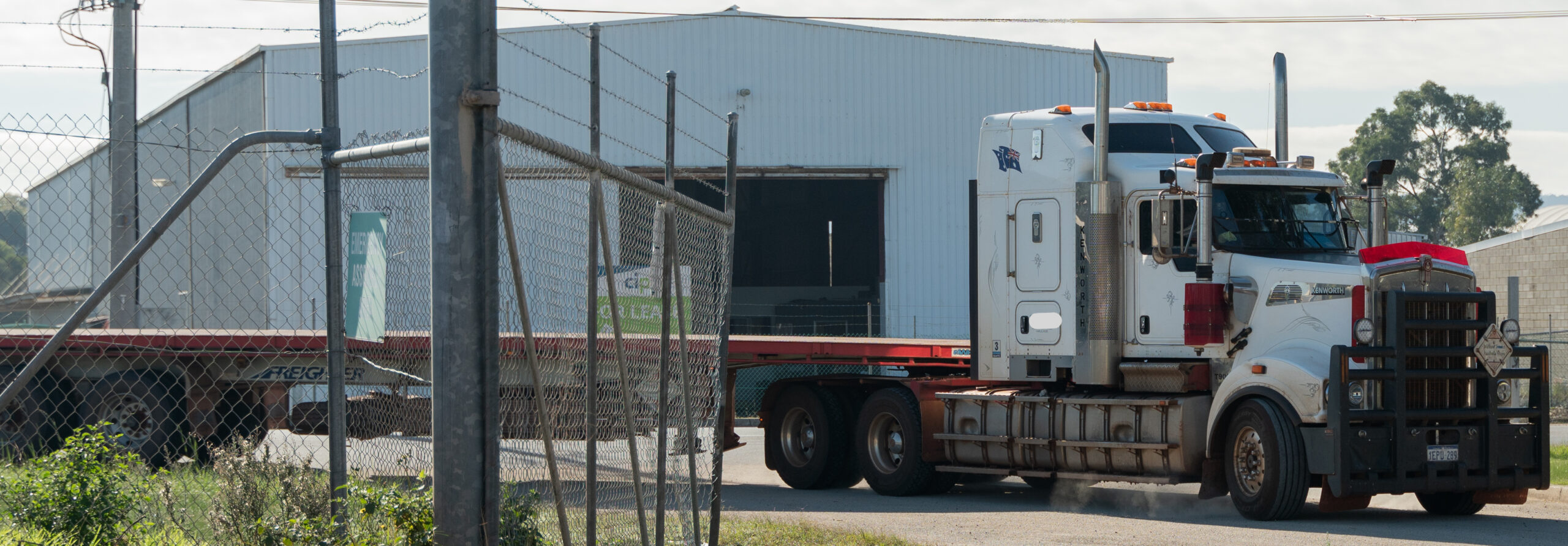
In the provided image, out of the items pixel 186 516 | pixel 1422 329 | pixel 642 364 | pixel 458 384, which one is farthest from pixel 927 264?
pixel 458 384

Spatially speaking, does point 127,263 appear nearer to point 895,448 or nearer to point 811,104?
point 895,448

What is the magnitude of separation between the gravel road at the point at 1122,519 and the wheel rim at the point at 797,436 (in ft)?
1.27

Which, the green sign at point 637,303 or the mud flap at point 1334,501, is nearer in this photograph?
the green sign at point 637,303

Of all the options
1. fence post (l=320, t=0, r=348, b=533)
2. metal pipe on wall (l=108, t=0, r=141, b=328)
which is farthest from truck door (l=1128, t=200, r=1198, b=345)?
metal pipe on wall (l=108, t=0, r=141, b=328)

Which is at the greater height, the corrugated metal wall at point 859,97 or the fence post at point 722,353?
the corrugated metal wall at point 859,97

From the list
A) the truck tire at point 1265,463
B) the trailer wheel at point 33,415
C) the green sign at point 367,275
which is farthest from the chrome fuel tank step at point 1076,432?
the trailer wheel at point 33,415

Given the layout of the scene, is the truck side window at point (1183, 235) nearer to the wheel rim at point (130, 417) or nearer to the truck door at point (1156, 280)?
the truck door at point (1156, 280)

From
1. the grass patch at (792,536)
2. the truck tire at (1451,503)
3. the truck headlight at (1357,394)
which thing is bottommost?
the truck tire at (1451,503)

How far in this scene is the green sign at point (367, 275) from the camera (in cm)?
640

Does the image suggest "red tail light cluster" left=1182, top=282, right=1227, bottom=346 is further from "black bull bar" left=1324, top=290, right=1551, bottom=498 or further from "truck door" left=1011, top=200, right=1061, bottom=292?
"truck door" left=1011, top=200, right=1061, bottom=292

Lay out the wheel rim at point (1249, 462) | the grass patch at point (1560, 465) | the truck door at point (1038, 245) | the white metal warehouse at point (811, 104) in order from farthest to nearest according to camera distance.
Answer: the white metal warehouse at point (811, 104)
the grass patch at point (1560, 465)
the truck door at point (1038, 245)
the wheel rim at point (1249, 462)

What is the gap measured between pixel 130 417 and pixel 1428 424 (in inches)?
493

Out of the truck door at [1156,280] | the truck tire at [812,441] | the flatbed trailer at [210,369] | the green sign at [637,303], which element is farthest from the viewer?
the truck tire at [812,441]

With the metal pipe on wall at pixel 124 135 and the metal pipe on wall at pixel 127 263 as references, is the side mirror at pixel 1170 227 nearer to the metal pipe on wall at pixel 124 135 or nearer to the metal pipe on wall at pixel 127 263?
the metal pipe on wall at pixel 127 263
